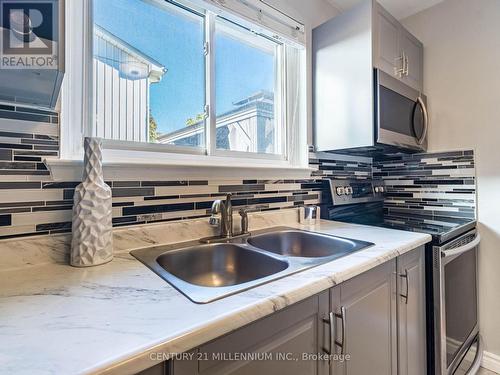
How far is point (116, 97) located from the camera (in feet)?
3.80

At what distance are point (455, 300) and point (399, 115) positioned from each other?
1089 mm

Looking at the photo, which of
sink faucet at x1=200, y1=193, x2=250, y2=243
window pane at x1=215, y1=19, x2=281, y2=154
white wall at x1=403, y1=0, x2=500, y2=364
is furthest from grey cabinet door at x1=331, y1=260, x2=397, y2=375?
white wall at x1=403, y1=0, x2=500, y2=364

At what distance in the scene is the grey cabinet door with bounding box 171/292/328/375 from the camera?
555 millimetres

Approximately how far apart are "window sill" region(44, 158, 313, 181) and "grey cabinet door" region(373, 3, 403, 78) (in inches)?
31.3

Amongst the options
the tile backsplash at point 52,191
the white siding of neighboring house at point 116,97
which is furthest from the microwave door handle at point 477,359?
the white siding of neighboring house at point 116,97

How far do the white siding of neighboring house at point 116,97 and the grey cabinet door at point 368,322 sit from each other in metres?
1.05

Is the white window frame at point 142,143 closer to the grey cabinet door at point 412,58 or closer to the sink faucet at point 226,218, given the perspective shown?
the sink faucet at point 226,218

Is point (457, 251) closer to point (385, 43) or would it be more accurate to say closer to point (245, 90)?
point (385, 43)

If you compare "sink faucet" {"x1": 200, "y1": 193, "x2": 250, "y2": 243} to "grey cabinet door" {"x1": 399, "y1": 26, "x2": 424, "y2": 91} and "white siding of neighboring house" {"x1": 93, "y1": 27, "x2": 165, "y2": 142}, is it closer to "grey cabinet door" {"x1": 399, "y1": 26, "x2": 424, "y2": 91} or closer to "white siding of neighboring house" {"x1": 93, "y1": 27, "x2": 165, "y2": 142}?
"white siding of neighboring house" {"x1": 93, "y1": 27, "x2": 165, "y2": 142}

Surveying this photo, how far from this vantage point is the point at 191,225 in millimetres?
→ 1211

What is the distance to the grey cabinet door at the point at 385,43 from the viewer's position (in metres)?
1.52

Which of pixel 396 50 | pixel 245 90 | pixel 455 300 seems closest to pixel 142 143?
pixel 245 90

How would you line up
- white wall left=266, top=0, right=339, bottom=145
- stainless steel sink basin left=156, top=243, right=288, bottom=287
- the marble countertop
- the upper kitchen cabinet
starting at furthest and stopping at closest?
white wall left=266, top=0, right=339, bottom=145, the upper kitchen cabinet, stainless steel sink basin left=156, top=243, right=288, bottom=287, the marble countertop

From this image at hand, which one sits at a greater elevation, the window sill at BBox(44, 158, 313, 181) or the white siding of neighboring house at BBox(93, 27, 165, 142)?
the white siding of neighboring house at BBox(93, 27, 165, 142)
